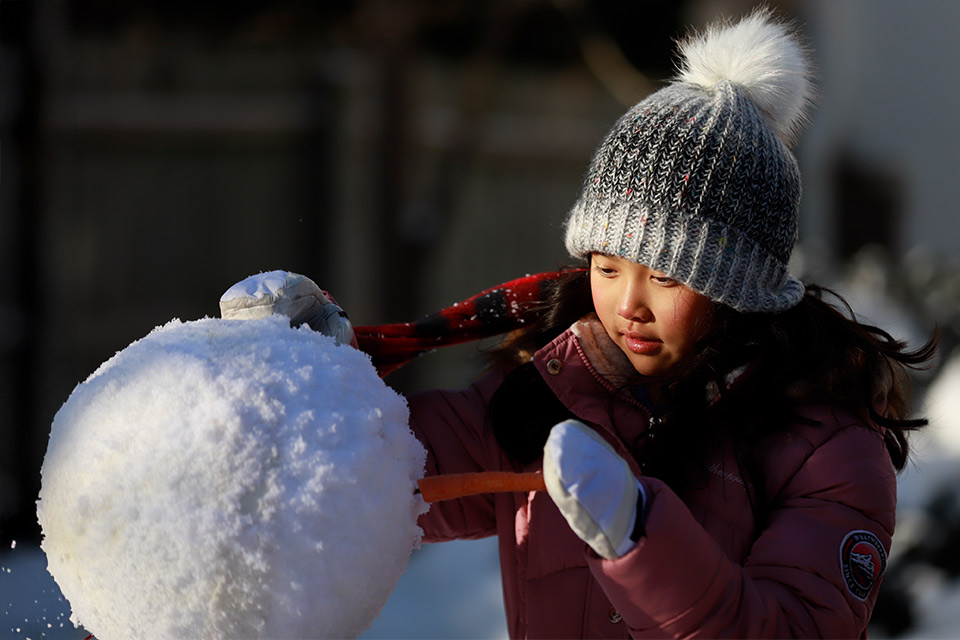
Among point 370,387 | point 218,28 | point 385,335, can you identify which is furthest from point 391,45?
point 370,387

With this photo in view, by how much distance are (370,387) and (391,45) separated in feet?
13.1

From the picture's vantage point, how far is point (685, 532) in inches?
44.6

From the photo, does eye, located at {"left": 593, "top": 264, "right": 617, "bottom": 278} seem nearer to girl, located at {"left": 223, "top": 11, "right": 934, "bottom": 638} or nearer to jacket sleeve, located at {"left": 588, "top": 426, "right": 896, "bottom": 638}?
girl, located at {"left": 223, "top": 11, "right": 934, "bottom": 638}

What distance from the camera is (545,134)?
7.15 meters

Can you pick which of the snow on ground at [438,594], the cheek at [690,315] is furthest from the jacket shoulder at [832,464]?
the snow on ground at [438,594]

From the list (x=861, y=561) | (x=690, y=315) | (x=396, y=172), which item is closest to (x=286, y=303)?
(x=690, y=315)

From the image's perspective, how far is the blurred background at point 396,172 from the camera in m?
4.20

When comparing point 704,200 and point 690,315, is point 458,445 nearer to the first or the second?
point 690,315

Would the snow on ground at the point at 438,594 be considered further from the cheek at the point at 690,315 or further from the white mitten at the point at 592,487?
the cheek at the point at 690,315

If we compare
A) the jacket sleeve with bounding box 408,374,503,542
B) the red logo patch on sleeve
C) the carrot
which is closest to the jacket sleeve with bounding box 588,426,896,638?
the red logo patch on sleeve

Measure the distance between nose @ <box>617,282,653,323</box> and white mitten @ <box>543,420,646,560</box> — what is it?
1.40ft

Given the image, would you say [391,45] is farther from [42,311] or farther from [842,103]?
[842,103]

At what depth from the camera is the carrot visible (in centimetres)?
121

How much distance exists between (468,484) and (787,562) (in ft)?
1.51
